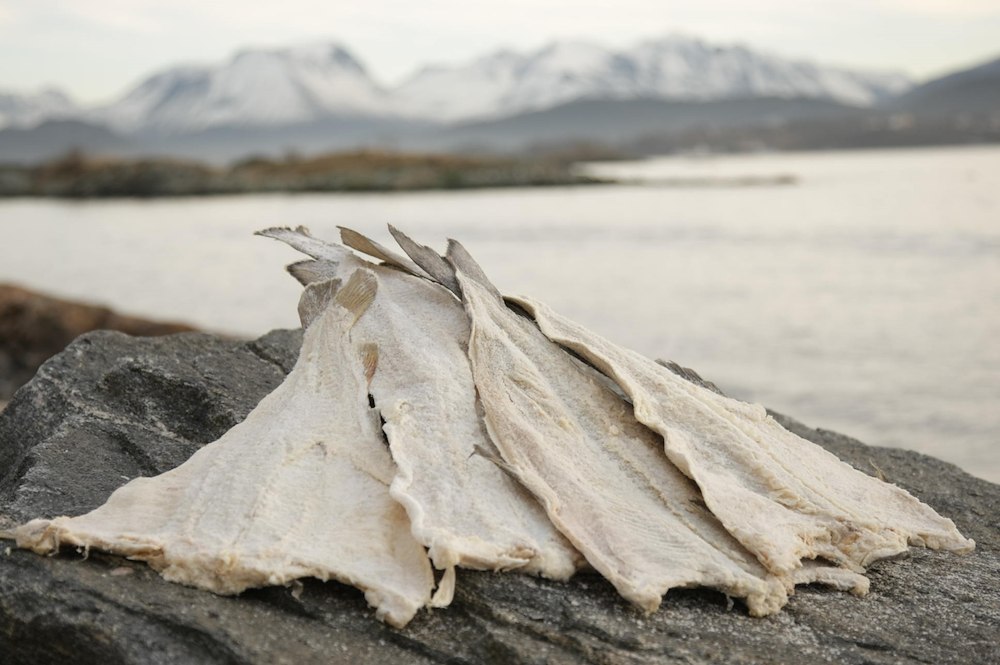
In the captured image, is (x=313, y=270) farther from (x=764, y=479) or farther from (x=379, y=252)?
(x=764, y=479)

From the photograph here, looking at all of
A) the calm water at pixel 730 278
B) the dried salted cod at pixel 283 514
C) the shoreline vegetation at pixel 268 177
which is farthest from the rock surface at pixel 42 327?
the shoreline vegetation at pixel 268 177

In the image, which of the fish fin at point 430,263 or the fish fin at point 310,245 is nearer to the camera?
the fish fin at point 430,263

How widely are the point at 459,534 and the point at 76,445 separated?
221 centimetres

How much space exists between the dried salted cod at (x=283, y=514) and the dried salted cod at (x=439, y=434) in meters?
0.11

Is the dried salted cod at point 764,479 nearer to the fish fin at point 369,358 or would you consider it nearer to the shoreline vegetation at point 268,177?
the fish fin at point 369,358

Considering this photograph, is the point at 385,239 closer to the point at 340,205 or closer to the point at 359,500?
the point at 340,205

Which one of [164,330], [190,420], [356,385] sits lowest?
[164,330]

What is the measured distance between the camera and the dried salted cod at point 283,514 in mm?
3336

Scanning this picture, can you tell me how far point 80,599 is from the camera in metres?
3.30

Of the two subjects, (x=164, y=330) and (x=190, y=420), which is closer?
(x=190, y=420)

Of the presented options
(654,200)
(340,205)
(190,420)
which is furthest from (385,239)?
(190,420)

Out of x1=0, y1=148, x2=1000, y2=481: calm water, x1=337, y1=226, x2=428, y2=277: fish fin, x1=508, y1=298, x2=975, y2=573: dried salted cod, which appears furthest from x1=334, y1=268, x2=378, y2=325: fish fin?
x1=0, y1=148, x2=1000, y2=481: calm water

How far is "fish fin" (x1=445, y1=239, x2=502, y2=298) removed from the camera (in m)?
4.61

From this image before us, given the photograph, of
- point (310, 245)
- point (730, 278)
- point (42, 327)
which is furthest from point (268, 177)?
point (310, 245)
